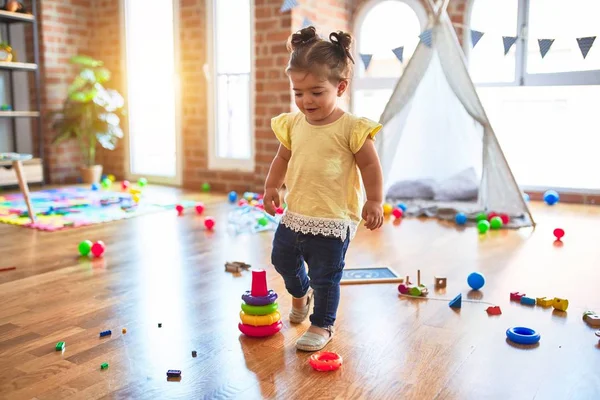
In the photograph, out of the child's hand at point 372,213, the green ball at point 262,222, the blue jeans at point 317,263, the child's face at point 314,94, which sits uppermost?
the child's face at point 314,94

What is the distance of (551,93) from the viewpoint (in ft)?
15.1

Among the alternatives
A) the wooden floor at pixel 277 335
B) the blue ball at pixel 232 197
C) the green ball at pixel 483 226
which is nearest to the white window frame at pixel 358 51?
the blue ball at pixel 232 197

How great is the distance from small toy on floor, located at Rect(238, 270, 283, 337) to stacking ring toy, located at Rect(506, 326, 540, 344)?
708 mm

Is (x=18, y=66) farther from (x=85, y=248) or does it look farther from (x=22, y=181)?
(x=85, y=248)

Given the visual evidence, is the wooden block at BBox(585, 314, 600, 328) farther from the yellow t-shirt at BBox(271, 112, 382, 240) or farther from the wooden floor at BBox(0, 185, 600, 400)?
the yellow t-shirt at BBox(271, 112, 382, 240)

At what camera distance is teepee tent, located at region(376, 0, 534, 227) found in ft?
12.7

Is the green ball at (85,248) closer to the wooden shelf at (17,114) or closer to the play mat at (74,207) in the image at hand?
the play mat at (74,207)

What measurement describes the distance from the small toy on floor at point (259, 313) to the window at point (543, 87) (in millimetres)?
3383

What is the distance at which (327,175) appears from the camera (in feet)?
5.90

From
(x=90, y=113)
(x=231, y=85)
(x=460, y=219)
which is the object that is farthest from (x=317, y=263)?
(x=90, y=113)

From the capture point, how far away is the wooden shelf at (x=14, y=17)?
520 centimetres

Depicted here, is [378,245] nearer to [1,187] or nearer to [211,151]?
[211,151]

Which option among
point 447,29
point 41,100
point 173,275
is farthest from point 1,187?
point 447,29

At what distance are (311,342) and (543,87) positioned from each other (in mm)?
3574
